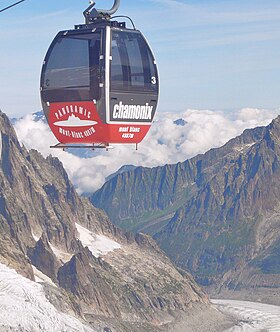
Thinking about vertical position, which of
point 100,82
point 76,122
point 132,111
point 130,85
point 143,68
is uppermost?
point 143,68

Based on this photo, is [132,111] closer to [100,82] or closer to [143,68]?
[143,68]

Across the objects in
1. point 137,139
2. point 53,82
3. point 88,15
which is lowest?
point 137,139

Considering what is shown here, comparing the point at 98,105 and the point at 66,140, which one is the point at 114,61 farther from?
the point at 66,140

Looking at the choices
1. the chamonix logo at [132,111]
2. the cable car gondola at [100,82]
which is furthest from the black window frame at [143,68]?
the chamonix logo at [132,111]

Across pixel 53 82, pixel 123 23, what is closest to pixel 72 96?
pixel 53 82

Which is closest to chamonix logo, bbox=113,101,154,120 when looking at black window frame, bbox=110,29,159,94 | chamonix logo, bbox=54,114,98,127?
black window frame, bbox=110,29,159,94

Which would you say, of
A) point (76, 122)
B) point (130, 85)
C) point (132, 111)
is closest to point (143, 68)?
point (130, 85)

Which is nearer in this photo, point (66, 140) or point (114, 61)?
point (114, 61)

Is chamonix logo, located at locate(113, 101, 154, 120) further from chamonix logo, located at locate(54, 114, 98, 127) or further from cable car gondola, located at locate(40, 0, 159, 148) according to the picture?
chamonix logo, located at locate(54, 114, 98, 127)

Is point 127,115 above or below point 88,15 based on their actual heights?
below
